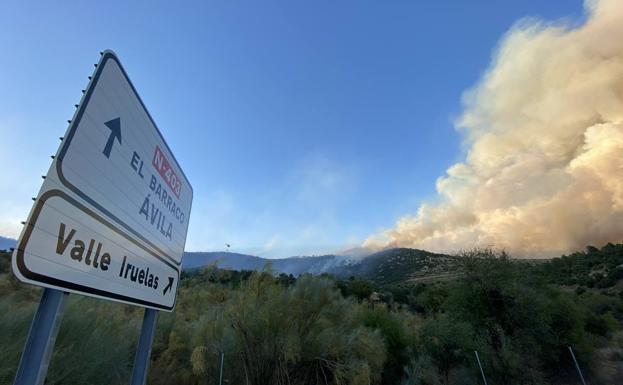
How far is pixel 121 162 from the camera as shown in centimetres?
287

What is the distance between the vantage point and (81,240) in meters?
2.29

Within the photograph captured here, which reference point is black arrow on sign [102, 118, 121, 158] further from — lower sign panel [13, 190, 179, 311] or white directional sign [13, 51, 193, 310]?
lower sign panel [13, 190, 179, 311]

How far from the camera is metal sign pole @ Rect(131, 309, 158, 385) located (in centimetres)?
338

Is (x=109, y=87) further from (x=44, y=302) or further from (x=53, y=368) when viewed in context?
(x=53, y=368)

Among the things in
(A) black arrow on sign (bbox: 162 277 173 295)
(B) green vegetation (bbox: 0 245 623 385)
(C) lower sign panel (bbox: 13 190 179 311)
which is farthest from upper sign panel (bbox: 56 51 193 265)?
(B) green vegetation (bbox: 0 245 623 385)

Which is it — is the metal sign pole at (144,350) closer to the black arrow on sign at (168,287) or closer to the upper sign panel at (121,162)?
the black arrow on sign at (168,287)

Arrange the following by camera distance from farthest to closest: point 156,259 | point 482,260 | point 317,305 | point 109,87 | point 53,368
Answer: point 482,260, point 317,305, point 53,368, point 156,259, point 109,87

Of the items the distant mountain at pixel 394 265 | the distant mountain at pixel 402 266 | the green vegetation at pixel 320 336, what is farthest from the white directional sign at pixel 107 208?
the distant mountain at pixel 402 266

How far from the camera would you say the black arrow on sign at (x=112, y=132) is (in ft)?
8.62

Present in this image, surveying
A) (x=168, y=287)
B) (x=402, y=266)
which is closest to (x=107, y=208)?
(x=168, y=287)

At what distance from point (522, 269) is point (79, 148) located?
2419cm

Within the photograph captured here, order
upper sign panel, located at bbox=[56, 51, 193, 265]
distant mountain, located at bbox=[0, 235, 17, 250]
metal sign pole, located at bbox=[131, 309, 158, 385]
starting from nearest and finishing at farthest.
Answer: distant mountain, located at bbox=[0, 235, 17, 250], upper sign panel, located at bbox=[56, 51, 193, 265], metal sign pole, located at bbox=[131, 309, 158, 385]

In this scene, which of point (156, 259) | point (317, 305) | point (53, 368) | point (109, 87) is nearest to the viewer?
point (109, 87)

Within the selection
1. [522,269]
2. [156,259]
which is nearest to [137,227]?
[156,259]
